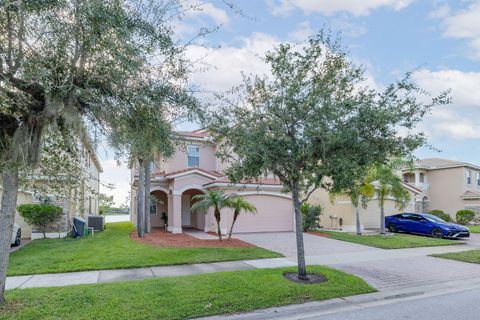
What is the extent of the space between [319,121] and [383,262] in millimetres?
6409

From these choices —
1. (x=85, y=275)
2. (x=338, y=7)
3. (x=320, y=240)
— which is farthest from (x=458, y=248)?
(x=85, y=275)

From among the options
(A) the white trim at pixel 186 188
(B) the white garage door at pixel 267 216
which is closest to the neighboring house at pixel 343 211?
(B) the white garage door at pixel 267 216

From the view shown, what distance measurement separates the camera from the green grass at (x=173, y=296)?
6.05 metres

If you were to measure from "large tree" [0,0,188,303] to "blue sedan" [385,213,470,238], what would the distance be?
19.3 meters

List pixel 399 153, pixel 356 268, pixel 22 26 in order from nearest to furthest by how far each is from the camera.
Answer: pixel 22 26 → pixel 399 153 → pixel 356 268

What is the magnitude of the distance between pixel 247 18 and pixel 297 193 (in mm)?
4622

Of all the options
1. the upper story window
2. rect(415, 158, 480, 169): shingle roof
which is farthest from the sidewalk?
A: rect(415, 158, 480, 169): shingle roof

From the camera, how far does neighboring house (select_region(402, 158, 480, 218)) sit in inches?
1240

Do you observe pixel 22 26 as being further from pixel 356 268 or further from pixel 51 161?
pixel 356 268

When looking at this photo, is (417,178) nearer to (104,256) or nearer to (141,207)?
(141,207)

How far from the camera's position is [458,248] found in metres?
15.5

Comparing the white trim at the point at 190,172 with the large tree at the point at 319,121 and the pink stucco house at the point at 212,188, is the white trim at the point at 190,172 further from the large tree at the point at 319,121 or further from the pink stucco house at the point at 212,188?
the large tree at the point at 319,121

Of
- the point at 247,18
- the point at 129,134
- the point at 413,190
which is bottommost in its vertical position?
the point at 413,190

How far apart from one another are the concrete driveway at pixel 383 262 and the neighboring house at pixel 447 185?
17823mm
